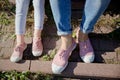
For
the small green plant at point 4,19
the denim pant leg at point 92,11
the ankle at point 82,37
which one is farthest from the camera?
the small green plant at point 4,19

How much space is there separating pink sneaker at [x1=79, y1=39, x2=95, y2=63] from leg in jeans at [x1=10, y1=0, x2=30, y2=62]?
663 mm

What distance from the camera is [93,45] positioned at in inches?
118

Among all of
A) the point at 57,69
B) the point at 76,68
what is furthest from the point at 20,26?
the point at 76,68

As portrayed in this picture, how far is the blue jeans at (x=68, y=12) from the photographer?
239cm

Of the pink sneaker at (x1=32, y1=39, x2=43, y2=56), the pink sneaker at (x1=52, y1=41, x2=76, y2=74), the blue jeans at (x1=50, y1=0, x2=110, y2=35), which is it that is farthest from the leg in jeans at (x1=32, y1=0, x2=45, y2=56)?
the blue jeans at (x1=50, y1=0, x2=110, y2=35)

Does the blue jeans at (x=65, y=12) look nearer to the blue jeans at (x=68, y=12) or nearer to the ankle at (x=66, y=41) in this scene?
the blue jeans at (x=68, y=12)

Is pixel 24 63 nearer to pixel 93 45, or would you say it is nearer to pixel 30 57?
pixel 30 57

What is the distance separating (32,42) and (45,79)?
1.77 feet

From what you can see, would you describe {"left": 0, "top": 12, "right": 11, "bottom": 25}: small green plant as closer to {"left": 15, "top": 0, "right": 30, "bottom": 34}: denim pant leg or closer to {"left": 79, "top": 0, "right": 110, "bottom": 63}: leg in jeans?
{"left": 15, "top": 0, "right": 30, "bottom": 34}: denim pant leg

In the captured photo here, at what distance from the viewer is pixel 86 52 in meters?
2.81

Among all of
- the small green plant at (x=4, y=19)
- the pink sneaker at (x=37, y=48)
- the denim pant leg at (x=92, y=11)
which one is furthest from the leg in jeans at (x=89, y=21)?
the small green plant at (x=4, y=19)

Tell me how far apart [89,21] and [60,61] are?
53 centimetres

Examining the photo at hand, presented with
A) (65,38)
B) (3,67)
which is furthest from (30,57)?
(65,38)

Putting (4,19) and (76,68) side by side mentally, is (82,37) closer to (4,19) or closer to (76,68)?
(76,68)
